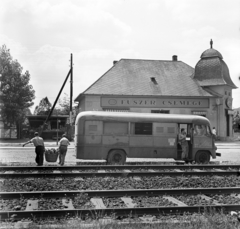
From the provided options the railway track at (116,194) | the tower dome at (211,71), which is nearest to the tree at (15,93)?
the tower dome at (211,71)

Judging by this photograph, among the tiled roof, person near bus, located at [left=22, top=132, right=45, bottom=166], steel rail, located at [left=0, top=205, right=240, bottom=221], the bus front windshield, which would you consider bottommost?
steel rail, located at [left=0, top=205, right=240, bottom=221]

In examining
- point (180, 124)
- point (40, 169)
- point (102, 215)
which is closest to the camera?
point (102, 215)

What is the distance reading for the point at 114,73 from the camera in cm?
4122

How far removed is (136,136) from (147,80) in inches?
1022

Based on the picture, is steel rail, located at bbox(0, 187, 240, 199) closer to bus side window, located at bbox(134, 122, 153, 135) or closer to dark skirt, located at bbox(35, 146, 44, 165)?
dark skirt, located at bbox(35, 146, 44, 165)

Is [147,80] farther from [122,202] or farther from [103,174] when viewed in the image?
[122,202]

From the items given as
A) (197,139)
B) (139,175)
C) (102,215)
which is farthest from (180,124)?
(102,215)

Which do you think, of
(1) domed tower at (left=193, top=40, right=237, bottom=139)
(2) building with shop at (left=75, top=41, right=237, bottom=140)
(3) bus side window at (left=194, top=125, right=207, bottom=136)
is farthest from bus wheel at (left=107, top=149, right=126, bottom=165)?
(1) domed tower at (left=193, top=40, right=237, bottom=139)

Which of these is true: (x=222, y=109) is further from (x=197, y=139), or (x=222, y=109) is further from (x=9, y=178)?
(x=9, y=178)

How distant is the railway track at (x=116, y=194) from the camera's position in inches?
269

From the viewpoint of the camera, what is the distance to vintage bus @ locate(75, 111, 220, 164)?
1529 centimetres

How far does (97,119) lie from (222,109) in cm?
2858

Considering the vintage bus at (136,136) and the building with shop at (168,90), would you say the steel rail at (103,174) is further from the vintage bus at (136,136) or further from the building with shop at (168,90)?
the building with shop at (168,90)

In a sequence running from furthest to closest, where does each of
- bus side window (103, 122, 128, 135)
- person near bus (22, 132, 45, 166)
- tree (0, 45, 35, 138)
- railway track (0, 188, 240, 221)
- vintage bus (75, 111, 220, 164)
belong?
tree (0, 45, 35, 138)
bus side window (103, 122, 128, 135)
vintage bus (75, 111, 220, 164)
person near bus (22, 132, 45, 166)
railway track (0, 188, 240, 221)
